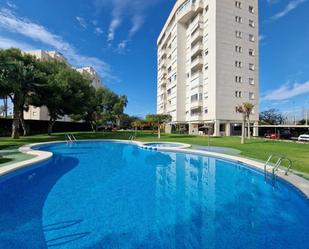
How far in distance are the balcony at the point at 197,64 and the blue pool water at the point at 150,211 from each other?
32.7m

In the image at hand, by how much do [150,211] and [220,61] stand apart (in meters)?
34.6

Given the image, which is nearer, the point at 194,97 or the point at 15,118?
the point at 15,118

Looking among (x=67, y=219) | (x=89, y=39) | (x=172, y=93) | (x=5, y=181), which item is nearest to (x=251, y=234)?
(x=67, y=219)

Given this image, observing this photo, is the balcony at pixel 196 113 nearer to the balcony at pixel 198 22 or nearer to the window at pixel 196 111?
the window at pixel 196 111

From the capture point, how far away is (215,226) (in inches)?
187

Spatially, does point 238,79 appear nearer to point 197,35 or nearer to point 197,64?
point 197,64

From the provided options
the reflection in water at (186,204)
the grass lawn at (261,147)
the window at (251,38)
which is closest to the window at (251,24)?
the window at (251,38)

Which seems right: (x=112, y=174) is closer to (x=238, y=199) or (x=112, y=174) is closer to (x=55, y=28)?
(x=238, y=199)

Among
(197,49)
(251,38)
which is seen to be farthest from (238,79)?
(197,49)

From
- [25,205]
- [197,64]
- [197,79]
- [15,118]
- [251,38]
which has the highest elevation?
[251,38]

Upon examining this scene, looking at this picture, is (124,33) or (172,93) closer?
(124,33)

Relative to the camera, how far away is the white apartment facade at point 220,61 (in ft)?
113

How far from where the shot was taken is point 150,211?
562 centimetres

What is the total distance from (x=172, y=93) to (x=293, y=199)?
4348cm
